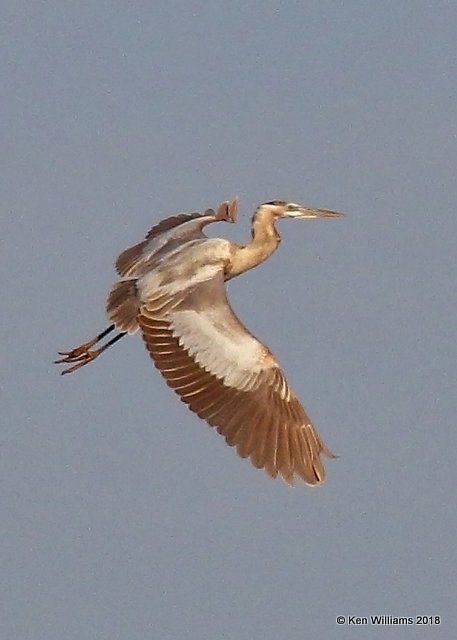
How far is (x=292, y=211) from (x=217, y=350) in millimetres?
3944

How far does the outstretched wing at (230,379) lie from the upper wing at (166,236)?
1801 millimetres

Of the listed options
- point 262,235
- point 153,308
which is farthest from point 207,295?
point 262,235

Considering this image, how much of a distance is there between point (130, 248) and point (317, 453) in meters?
5.92

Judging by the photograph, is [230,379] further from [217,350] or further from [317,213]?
[317,213]

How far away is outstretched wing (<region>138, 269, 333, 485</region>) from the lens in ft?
65.1

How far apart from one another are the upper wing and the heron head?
105 centimetres

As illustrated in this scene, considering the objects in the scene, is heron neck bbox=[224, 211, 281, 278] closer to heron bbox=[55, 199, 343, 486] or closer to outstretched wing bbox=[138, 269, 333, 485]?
heron bbox=[55, 199, 343, 486]

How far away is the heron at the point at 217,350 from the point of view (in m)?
19.9

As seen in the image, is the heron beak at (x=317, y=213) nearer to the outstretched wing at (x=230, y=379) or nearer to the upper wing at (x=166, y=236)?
the upper wing at (x=166, y=236)

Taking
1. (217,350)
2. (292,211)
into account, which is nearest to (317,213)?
(292,211)

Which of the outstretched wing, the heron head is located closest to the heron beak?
the heron head

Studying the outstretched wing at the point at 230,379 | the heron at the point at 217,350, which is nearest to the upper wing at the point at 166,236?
the heron at the point at 217,350

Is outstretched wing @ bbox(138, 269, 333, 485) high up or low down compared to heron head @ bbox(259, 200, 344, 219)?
down

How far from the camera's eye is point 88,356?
924 inches
